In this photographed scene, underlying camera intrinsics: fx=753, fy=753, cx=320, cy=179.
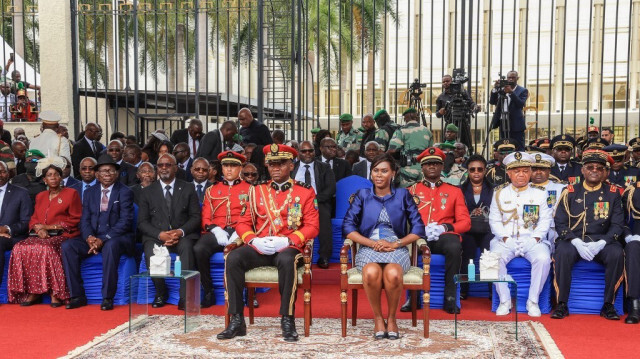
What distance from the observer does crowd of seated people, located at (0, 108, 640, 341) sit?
20.5 ft

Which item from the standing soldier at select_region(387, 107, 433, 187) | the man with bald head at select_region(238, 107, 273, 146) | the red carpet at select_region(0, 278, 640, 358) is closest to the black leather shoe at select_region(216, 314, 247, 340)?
the red carpet at select_region(0, 278, 640, 358)

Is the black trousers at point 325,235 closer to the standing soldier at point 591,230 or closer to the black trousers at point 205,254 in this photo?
the black trousers at point 205,254

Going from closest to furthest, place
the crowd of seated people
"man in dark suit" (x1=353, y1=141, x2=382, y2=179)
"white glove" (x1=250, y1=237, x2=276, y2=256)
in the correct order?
"white glove" (x1=250, y1=237, x2=276, y2=256) → the crowd of seated people → "man in dark suit" (x1=353, y1=141, x2=382, y2=179)

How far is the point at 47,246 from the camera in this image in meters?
7.24

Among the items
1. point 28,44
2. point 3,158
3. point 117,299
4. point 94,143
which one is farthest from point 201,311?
point 28,44

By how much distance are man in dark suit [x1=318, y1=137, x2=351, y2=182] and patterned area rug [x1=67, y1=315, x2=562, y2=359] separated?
2977 mm

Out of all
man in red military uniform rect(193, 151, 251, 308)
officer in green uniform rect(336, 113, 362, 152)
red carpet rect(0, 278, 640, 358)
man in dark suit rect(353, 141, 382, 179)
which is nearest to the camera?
red carpet rect(0, 278, 640, 358)

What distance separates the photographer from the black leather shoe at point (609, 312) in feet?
21.4

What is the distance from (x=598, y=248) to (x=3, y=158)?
650 centimetres

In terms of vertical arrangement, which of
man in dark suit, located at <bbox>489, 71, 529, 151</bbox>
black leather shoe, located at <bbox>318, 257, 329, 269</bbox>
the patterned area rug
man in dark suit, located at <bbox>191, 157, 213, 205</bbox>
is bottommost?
the patterned area rug

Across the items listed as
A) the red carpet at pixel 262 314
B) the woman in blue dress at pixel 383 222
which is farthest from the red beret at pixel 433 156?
the red carpet at pixel 262 314

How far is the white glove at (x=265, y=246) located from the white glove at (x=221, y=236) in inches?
38.9

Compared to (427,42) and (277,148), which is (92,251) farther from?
(427,42)

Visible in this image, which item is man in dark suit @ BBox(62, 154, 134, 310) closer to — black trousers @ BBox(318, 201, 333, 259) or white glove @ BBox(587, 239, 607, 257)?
black trousers @ BBox(318, 201, 333, 259)
